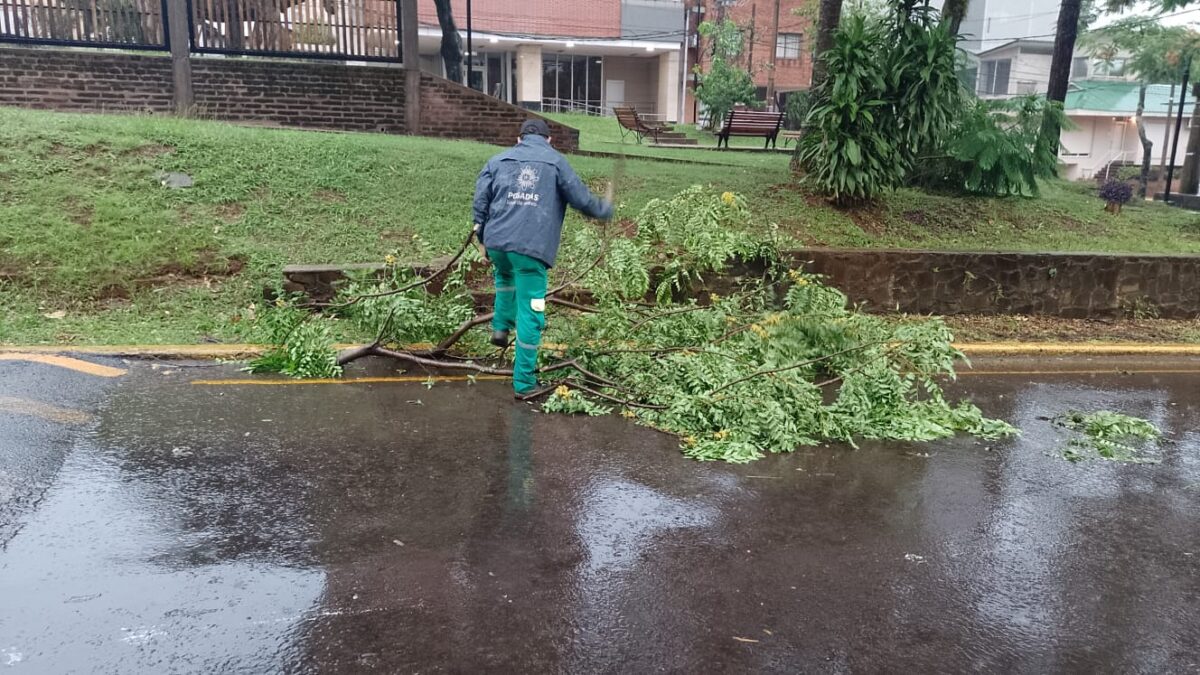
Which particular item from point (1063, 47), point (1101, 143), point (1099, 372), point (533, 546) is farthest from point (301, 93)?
point (1101, 143)

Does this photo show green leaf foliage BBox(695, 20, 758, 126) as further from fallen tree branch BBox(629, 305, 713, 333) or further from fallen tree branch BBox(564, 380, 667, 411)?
fallen tree branch BBox(564, 380, 667, 411)

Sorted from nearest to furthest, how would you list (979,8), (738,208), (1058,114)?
(738,208), (1058,114), (979,8)

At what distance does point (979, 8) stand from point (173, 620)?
5467 centimetres

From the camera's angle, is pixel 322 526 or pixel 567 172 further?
pixel 567 172

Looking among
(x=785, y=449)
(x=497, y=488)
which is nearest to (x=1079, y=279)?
(x=785, y=449)

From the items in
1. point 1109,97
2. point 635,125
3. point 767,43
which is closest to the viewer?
point 635,125

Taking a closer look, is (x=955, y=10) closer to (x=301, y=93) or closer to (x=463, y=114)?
(x=463, y=114)

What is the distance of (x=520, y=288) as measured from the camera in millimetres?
5926

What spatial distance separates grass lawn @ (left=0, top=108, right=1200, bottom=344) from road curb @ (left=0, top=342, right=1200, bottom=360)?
267 mm

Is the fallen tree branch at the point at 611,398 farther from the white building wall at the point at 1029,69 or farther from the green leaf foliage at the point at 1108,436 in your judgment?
the white building wall at the point at 1029,69

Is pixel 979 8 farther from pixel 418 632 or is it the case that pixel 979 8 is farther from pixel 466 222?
pixel 418 632

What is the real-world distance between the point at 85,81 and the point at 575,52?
25960mm

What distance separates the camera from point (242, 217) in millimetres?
9125

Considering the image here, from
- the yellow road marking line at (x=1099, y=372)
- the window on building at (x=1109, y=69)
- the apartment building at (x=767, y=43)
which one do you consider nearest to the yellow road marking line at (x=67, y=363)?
the yellow road marking line at (x=1099, y=372)
